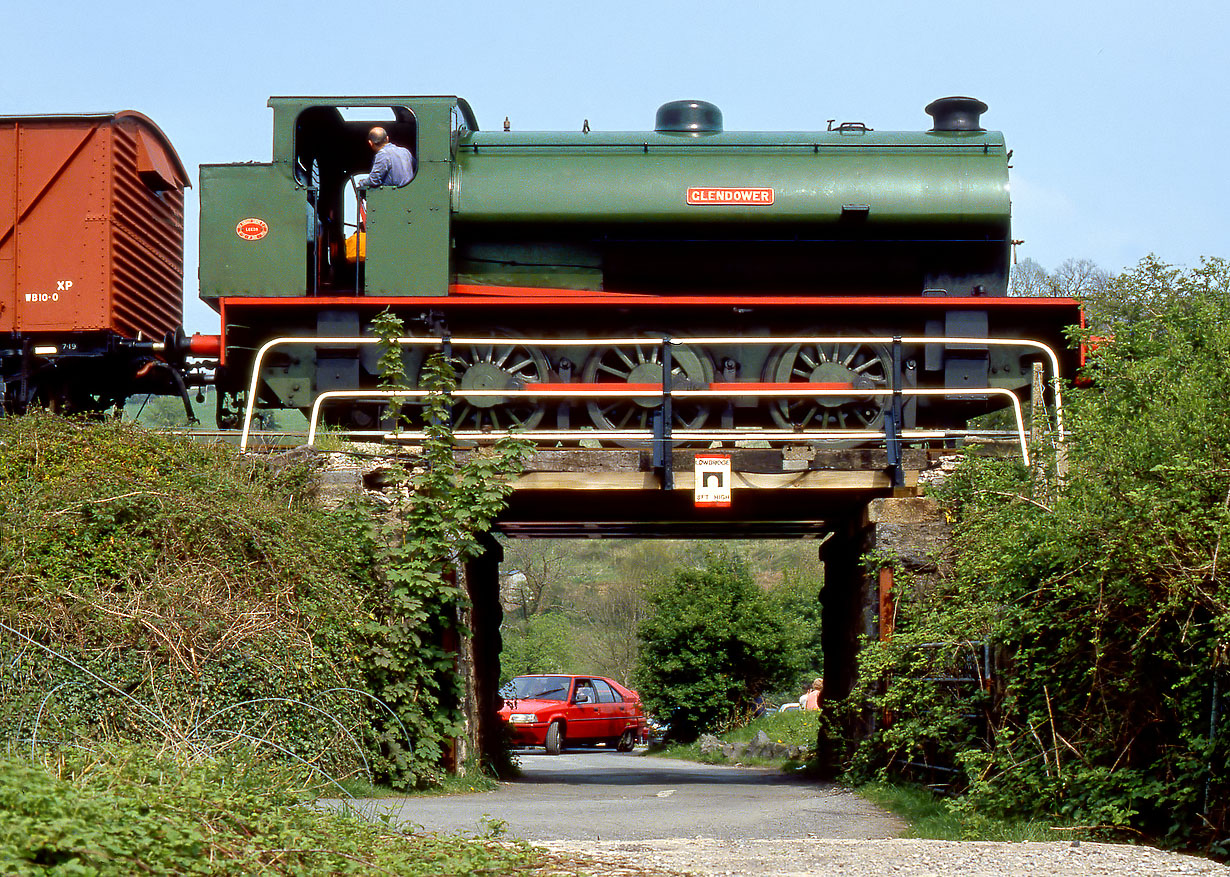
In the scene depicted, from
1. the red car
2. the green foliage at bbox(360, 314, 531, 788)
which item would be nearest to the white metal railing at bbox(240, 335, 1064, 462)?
the green foliage at bbox(360, 314, 531, 788)

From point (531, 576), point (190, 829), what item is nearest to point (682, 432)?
point (190, 829)

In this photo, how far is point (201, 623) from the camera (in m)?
8.47

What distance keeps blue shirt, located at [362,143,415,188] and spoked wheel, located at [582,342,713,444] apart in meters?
2.45

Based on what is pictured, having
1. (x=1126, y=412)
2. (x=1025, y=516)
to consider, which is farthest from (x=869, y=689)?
(x=1126, y=412)

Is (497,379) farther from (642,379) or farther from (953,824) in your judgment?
(953,824)

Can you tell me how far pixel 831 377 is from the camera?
1243 centimetres

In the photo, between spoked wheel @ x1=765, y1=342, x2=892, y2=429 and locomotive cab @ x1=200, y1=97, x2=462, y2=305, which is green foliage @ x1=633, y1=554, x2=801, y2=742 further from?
locomotive cab @ x1=200, y1=97, x2=462, y2=305

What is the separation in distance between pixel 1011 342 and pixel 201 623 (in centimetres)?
689

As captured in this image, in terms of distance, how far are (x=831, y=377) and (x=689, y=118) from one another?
3.27m

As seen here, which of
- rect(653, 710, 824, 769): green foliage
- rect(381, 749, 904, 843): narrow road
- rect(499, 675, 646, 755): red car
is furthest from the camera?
rect(499, 675, 646, 755): red car

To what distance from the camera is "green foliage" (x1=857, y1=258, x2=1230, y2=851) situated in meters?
6.75

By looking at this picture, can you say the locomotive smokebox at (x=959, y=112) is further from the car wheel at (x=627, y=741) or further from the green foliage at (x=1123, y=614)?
the car wheel at (x=627, y=741)

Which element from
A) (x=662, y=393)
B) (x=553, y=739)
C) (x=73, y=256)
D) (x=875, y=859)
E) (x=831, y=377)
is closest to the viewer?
(x=875, y=859)

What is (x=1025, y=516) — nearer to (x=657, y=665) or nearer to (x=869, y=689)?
(x=869, y=689)
